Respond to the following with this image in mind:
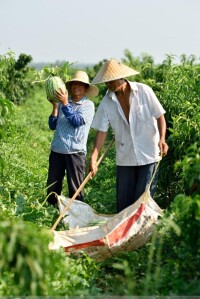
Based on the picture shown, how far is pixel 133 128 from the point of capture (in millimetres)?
5160

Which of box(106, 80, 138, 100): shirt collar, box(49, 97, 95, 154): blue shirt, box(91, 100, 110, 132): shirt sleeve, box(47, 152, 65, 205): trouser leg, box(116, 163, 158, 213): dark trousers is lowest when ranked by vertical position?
box(47, 152, 65, 205): trouser leg

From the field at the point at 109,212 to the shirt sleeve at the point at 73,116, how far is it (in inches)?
21.2

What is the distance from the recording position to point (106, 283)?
14.0ft

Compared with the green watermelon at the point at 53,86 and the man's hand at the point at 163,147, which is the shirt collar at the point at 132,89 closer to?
the man's hand at the point at 163,147

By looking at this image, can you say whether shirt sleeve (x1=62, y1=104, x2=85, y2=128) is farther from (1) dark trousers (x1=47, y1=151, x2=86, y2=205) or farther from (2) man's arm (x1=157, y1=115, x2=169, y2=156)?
(2) man's arm (x1=157, y1=115, x2=169, y2=156)

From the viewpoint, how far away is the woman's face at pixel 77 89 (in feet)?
19.4

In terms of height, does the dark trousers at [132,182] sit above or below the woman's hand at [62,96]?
below

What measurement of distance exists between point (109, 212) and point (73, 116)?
1251 millimetres

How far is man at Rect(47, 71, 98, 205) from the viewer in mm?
5820

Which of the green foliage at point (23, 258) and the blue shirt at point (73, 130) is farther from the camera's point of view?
the blue shirt at point (73, 130)

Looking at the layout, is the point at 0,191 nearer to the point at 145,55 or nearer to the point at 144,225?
the point at 144,225

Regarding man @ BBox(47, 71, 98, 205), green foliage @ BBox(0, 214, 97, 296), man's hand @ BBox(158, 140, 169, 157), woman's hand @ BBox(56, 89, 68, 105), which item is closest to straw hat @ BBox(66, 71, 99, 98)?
man @ BBox(47, 71, 98, 205)

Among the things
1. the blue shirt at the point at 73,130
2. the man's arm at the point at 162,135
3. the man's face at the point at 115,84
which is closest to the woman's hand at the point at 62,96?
the blue shirt at the point at 73,130

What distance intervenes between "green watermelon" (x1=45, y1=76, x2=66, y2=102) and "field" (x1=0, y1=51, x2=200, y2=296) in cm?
50
